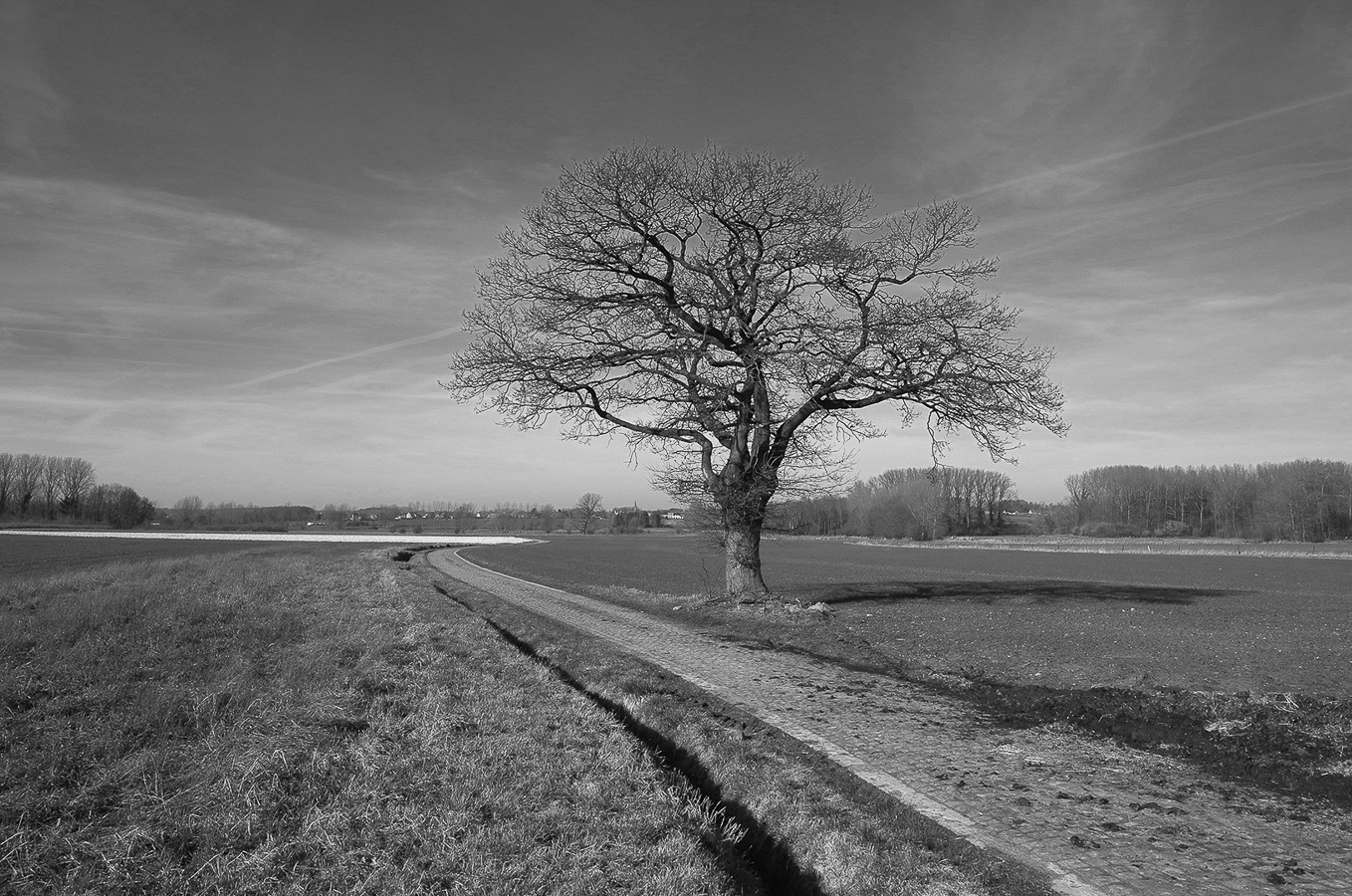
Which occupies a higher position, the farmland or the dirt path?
the dirt path

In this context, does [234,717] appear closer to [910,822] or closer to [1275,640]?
[910,822]

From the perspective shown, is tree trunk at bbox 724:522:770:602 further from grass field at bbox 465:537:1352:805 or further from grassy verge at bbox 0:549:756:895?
grassy verge at bbox 0:549:756:895

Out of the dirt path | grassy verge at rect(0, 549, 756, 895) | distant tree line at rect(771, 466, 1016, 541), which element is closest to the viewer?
grassy verge at rect(0, 549, 756, 895)

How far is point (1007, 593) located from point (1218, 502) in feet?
405

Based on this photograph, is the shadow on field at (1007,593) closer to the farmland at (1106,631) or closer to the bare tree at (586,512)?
the farmland at (1106,631)

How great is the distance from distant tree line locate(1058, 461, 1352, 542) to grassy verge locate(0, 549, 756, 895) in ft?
383

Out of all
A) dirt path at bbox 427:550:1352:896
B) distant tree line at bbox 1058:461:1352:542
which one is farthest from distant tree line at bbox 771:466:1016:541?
dirt path at bbox 427:550:1352:896

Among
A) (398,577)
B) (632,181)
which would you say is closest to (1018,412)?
(632,181)

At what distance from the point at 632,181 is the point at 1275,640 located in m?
16.0

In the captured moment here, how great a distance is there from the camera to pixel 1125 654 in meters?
13.2

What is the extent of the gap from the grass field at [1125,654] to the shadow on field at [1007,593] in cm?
9

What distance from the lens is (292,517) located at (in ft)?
571

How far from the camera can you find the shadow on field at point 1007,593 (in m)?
23.1

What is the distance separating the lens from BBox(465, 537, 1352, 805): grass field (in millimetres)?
7922
